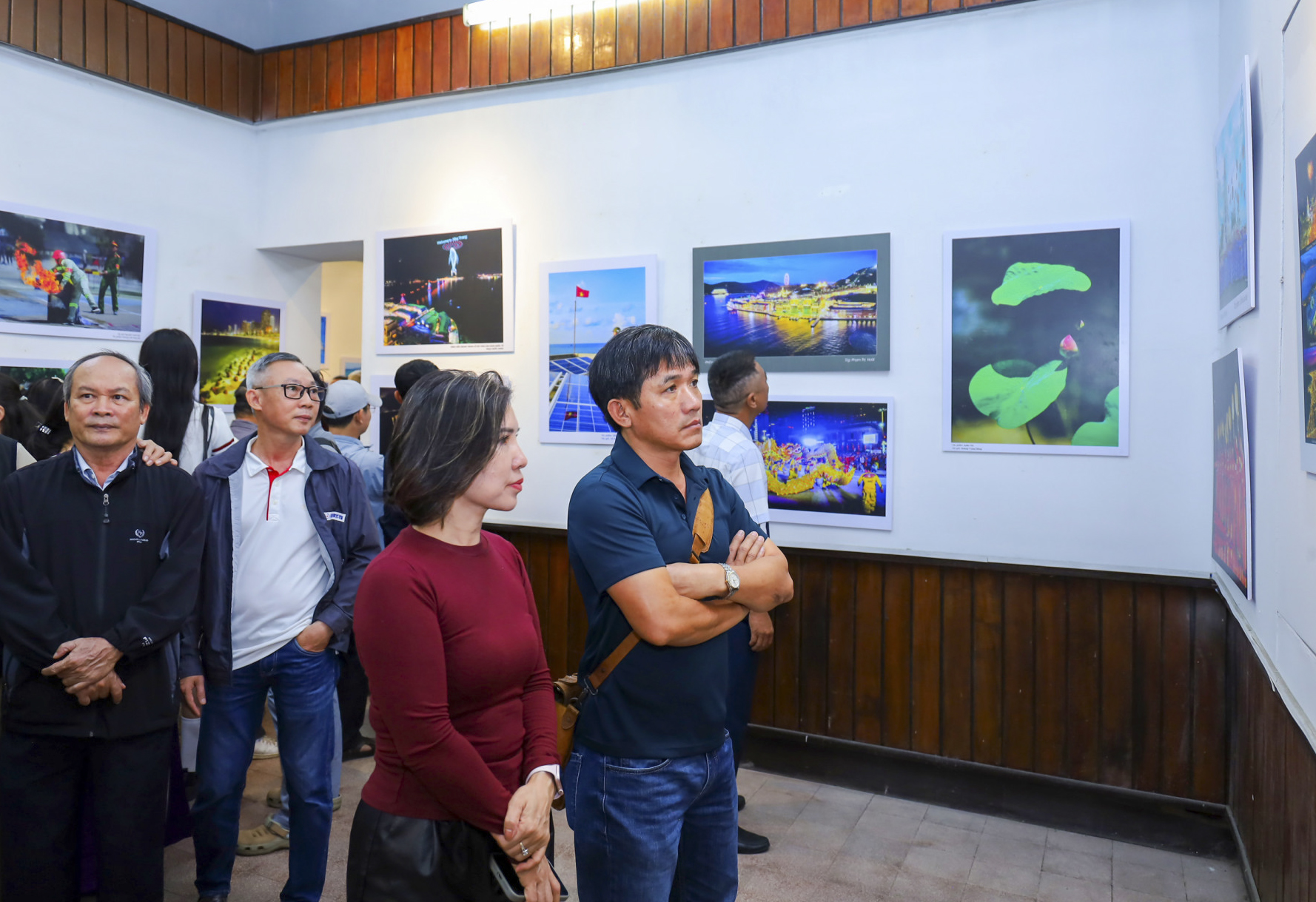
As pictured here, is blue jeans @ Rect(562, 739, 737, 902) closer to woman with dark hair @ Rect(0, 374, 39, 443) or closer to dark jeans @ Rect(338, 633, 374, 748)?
dark jeans @ Rect(338, 633, 374, 748)

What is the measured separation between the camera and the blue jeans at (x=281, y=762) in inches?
108

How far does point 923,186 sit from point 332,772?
3357 millimetres

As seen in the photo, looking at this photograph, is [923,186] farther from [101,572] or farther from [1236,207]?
[101,572]

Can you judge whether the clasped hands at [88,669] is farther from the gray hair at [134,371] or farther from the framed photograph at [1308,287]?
the framed photograph at [1308,287]

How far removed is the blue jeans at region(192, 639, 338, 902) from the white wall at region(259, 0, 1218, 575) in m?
2.11

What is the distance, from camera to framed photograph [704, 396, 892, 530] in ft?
13.2

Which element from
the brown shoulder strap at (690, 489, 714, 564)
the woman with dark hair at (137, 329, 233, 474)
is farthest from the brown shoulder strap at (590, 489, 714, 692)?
the woman with dark hair at (137, 329, 233, 474)

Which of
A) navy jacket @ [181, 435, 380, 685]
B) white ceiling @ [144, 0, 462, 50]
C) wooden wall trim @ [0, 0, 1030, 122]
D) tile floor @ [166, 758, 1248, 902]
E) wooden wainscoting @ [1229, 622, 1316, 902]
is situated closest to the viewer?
wooden wainscoting @ [1229, 622, 1316, 902]

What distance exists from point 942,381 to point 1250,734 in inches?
68.1

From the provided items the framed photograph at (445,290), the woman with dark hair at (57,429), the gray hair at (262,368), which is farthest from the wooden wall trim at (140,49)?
the gray hair at (262,368)

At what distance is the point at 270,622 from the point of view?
2752mm

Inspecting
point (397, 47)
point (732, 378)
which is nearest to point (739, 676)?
point (732, 378)

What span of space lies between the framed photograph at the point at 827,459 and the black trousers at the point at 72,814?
97.0 inches

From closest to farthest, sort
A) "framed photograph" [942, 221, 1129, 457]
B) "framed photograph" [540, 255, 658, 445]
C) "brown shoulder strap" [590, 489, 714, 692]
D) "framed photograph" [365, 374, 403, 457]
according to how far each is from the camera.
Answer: "brown shoulder strap" [590, 489, 714, 692] < "framed photograph" [942, 221, 1129, 457] < "framed photograph" [540, 255, 658, 445] < "framed photograph" [365, 374, 403, 457]
